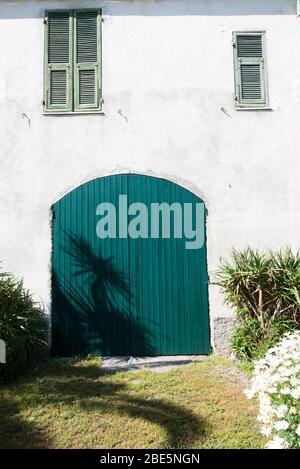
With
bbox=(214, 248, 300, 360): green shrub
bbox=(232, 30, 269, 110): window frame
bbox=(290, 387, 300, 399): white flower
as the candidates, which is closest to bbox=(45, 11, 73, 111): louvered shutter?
bbox=(232, 30, 269, 110): window frame

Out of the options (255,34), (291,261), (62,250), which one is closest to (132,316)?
(62,250)

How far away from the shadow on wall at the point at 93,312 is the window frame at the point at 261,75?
4075 millimetres

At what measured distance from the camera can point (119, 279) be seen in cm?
752

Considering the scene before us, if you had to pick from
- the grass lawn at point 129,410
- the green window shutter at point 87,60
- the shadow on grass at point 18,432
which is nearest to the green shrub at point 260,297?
the grass lawn at point 129,410

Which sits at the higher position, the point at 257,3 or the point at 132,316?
the point at 257,3

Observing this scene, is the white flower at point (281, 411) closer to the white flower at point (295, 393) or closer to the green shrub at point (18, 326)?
the white flower at point (295, 393)

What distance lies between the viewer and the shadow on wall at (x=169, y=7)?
8070 millimetres

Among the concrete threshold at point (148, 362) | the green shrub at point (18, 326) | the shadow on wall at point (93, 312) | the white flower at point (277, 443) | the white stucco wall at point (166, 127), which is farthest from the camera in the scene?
the white stucco wall at point (166, 127)

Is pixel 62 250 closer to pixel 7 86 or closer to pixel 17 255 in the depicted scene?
pixel 17 255

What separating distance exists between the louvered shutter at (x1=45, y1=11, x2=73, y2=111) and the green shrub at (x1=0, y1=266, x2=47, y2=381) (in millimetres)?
3535

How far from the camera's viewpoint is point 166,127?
308 inches

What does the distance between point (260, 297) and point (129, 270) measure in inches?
94.7

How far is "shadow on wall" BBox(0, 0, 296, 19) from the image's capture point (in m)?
8.07
